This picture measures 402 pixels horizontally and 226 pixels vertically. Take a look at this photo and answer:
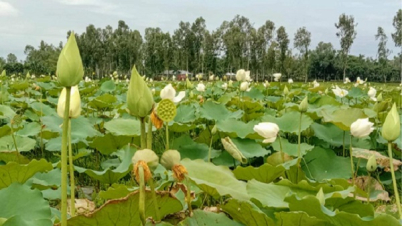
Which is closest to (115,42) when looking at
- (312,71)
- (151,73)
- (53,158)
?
(151,73)

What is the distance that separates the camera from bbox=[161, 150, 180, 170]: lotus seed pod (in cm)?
62

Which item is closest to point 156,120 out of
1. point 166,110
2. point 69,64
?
point 166,110

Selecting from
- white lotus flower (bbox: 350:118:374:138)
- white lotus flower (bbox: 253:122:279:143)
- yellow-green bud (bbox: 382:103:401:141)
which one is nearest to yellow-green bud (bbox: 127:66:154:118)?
yellow-green bud (bbox: 382:103:401:141)

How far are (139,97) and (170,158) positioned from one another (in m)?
0.10

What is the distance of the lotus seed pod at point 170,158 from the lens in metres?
0.62

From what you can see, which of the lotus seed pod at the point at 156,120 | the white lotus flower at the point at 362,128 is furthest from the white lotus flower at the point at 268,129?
the lotus seed pod at the point at 156,120

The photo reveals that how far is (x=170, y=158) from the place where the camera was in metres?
0.62

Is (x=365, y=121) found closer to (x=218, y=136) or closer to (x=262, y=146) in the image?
(x=262, y=146)

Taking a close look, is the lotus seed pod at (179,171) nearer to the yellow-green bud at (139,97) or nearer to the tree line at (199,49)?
the yellow-green bud at (139,97)

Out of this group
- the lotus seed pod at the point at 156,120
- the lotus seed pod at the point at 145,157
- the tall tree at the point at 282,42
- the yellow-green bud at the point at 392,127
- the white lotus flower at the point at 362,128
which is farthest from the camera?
the tall tree at the point at 282,42

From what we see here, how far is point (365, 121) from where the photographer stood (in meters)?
1.23

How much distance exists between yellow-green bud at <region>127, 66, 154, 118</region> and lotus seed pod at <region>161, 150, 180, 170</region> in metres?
0.07

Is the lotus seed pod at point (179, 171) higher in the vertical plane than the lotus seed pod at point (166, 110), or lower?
lower

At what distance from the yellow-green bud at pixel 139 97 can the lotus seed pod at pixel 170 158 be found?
0.07 meters
